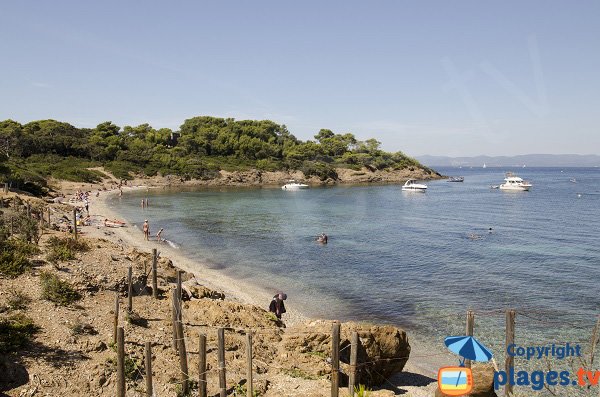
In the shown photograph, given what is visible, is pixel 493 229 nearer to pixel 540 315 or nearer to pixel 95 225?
pixel 540 315

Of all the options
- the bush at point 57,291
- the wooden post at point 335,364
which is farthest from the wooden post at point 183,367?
the bush at point 57,291

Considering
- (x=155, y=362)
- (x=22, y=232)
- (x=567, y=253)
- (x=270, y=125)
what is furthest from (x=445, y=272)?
(x=270, y=125)

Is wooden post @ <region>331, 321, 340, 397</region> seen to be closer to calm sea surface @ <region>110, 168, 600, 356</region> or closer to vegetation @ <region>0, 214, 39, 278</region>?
calm sea surface @ <region>110, 168, 600, 356</region>

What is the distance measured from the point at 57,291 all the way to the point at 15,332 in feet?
9.74

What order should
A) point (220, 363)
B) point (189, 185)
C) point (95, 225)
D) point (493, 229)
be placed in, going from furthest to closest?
point (189, 185) < point (493, 229) < point (95, 225) < point (220, 363)

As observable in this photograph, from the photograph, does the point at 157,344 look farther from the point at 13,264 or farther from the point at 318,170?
the point at 318,170

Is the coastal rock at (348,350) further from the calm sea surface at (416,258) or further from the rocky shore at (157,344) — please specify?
the calm sea surface at (416,258)

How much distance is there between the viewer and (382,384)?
13.5 metres

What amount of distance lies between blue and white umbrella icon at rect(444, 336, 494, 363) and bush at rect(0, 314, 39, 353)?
11798 mm

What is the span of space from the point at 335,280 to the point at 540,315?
1153cm

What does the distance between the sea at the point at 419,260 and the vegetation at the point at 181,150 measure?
34975 mm

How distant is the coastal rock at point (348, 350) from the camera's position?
1263 centimetres

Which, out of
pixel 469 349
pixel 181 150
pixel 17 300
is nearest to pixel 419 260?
pixel 469 349

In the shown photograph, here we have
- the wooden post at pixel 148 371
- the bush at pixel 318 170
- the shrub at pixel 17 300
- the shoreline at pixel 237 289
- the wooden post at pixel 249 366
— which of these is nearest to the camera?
the wooden post at pixel 249 366
